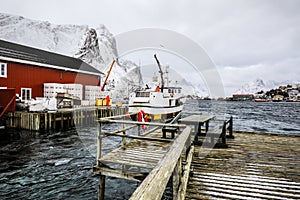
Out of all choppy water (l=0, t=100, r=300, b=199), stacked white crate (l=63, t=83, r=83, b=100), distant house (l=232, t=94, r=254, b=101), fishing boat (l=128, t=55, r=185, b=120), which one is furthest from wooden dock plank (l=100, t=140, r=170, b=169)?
distant house (l=232, t=94, r=254, b=101)

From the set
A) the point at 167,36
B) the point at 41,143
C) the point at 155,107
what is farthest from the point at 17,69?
the point at 167,36

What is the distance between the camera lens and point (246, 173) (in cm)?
405

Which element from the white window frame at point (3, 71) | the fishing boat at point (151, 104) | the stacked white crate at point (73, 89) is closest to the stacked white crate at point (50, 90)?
the stacked white crate at point (73, 89)

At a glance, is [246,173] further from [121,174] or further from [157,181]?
[157,181]

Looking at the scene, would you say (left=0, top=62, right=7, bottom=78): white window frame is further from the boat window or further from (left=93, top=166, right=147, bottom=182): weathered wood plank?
(left=93, top=166, right=147, bottom=182): weathered wood plank

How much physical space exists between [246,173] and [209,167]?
2.46 ft

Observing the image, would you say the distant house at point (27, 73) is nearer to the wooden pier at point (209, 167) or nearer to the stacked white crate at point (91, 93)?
the stacked white crate at point (91, 93)

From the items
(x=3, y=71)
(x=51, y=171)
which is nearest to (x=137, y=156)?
(x=51, y=171)

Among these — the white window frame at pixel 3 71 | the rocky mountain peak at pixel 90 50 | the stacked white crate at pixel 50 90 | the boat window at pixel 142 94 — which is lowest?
the boat window at pixel 142 94

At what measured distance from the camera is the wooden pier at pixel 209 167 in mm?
2814

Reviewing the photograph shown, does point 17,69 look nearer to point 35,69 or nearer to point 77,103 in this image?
point 35,69

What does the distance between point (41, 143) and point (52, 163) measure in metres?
4.07

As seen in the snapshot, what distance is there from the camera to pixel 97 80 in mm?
30016

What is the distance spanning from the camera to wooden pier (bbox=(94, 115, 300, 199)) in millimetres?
2814
